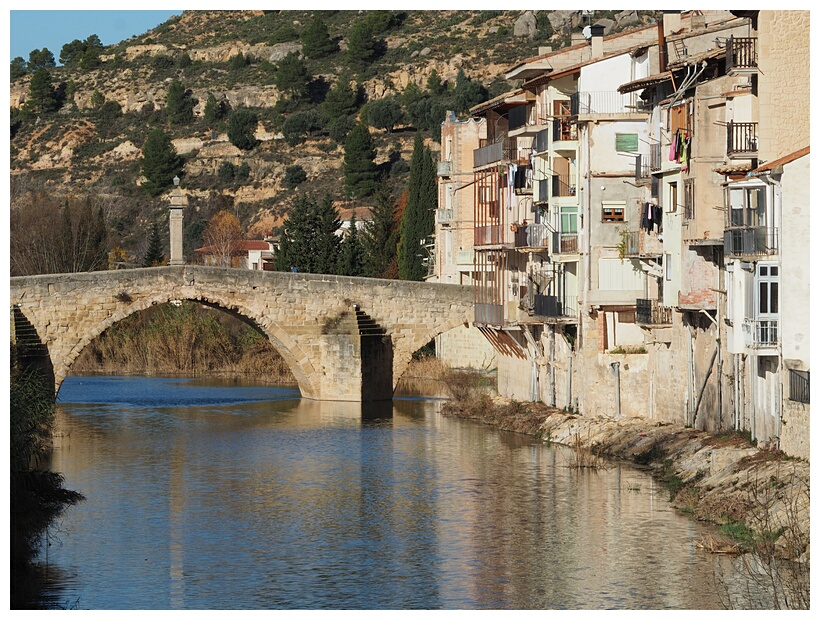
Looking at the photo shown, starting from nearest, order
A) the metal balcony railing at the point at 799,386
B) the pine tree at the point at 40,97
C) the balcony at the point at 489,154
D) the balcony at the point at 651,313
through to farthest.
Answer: the metal balcony railing at the point at 799,386 → the balcony at the point at 651,313 → the balcony at the point at 489,154 → the pine tree at the point at 40,97

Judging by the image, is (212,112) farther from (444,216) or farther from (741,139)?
(741,139)

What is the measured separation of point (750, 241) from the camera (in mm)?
24922

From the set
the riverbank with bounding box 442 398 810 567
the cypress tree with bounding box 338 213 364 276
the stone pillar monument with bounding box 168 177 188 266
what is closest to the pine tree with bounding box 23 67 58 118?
the cypress tree with bounding box 338 213 364 276

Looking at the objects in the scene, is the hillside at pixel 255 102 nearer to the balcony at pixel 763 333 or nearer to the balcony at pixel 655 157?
the balcony at pixel 655 157

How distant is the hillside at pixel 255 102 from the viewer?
87.6 metres

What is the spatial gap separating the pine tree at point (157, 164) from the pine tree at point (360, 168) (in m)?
11.2

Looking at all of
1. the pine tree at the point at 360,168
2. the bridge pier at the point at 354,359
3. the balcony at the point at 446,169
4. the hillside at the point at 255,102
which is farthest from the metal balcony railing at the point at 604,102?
the pine tree at the point at 360,168

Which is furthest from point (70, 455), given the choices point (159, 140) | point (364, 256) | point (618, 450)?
point (159, 140)

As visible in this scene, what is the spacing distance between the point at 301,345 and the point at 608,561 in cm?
2266

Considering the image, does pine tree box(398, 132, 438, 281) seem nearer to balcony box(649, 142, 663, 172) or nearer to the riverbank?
the riverbank

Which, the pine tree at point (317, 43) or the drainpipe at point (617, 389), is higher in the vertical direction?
the pine tree at point (317, 43)

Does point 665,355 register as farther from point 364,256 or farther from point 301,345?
point 364,256

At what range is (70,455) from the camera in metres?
33.2

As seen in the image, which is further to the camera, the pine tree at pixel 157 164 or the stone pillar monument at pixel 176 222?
the pine tree at pixel 157 164
